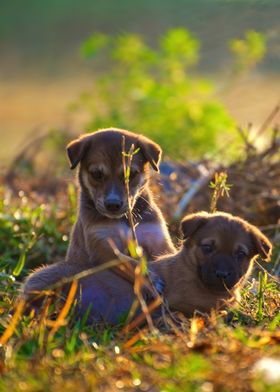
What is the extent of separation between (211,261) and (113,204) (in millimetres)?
962

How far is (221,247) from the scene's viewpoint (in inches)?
222

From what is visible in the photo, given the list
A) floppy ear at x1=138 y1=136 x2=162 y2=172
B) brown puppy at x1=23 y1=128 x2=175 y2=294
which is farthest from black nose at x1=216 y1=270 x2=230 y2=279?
floppy ear at x1=138 y1=136 x2=162 y2=172

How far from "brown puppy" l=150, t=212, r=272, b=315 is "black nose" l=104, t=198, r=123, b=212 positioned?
1.94 ft

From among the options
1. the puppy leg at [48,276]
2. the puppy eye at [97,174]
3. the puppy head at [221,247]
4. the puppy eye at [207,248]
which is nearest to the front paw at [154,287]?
the puppy head at [221,247]

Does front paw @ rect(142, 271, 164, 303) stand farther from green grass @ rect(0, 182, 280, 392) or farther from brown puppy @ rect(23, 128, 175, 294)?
brown puppy @ rect(23, 128, 175, 294)

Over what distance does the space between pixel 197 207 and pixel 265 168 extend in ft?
2.40

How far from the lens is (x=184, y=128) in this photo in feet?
39.0

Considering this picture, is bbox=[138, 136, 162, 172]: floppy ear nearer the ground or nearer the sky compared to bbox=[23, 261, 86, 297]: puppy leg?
nearer the sky

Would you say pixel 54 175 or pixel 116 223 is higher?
pixel 116 223

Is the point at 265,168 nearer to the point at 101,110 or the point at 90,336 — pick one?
the point at 90,336

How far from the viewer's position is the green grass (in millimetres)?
4051

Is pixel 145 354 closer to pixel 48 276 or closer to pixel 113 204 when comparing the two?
pixel 48 276

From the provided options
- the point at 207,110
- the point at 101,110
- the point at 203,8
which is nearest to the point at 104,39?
the point at 101,110

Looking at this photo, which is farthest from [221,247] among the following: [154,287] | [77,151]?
[77,151]
